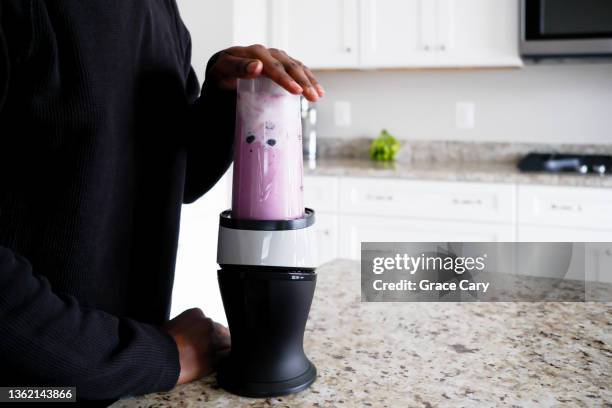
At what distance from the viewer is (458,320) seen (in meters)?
0.97

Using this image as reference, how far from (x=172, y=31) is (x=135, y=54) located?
0.20 m

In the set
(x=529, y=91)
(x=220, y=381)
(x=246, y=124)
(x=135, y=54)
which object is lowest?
(x=220, y=381)

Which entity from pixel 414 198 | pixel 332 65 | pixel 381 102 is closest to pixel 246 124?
pixel 414 198

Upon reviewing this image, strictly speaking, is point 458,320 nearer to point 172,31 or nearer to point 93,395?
point 93,395

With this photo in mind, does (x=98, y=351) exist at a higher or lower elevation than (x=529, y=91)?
lower

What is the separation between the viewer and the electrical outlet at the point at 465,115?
3404mm

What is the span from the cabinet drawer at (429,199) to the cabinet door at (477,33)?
1.98 ft

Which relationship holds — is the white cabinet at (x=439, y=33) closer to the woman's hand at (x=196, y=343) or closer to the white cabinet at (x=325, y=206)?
the white cabinet at (x=325, y=206)

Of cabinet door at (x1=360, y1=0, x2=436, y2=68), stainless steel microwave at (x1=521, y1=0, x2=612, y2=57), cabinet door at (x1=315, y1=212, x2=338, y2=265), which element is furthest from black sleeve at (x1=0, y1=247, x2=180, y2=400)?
cabinet door at (x1=360, y1=0, x2=436, y2=68)

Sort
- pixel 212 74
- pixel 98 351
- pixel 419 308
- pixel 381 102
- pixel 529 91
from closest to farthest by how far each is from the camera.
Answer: pixel 98 351 → pixel 212 74 → pixel 419 308 → pixel 529 91 → pixel 381 102

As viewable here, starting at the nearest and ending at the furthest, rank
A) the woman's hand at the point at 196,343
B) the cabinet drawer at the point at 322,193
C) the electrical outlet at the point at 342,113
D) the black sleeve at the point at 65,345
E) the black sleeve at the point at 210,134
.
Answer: the black sleeve at the point at 65,345
the woman's hand at the point at 196,343
the black sleeve at the point at 210,134
the cabinet drawer at the point at 322,193
the electrical outlet at the point at 342,113

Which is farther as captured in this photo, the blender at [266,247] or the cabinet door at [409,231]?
the cabinet door at [409,231]

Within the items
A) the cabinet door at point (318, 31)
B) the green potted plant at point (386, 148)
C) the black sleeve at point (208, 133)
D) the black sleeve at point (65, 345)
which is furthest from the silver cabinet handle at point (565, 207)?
the black sleeve at point (65, 345)

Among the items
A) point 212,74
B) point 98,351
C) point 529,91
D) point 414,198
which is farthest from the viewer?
point 529,91
